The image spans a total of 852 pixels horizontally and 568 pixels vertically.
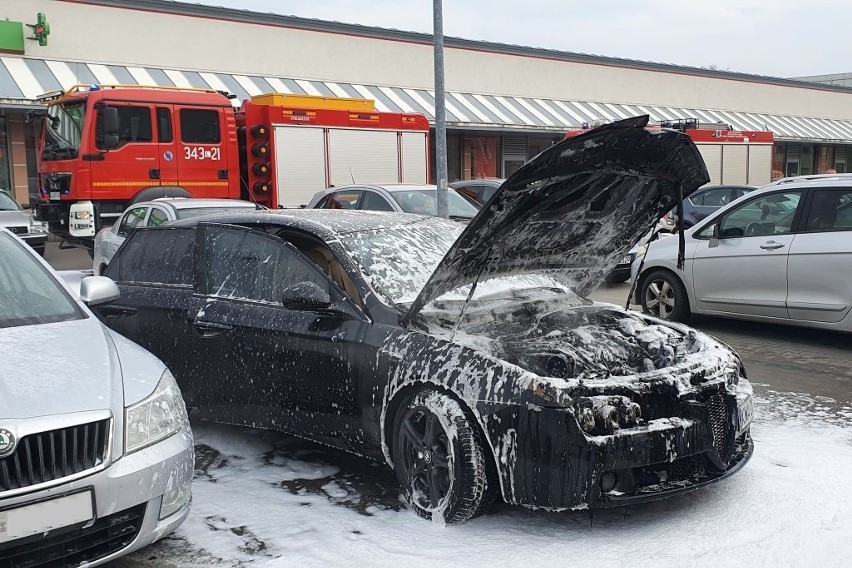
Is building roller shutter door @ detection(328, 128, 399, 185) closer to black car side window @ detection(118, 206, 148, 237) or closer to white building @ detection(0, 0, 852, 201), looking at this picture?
black car side window @ detection(118, 206, 148, 237)

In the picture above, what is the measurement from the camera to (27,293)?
13.6ft

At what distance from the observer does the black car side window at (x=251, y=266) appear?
4.73 metres

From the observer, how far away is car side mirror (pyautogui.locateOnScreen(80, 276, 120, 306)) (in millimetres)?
4383

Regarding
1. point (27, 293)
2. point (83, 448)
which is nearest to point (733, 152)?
point (27, 293)

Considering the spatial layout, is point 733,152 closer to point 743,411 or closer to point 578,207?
point 578,207

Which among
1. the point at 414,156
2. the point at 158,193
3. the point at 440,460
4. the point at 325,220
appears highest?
the point at 414,156

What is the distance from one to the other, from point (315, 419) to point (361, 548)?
3.19 feet

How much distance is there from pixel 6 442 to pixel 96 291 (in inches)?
63.4

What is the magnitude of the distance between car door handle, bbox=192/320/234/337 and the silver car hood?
90 centimetres

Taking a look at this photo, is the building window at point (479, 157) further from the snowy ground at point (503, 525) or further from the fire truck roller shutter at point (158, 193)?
the snowy ground at point (503, 525)

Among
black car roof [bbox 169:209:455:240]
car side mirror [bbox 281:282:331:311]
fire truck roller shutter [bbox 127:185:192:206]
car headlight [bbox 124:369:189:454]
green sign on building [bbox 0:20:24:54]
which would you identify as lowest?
car headlight [bbox 124:369:189:454]

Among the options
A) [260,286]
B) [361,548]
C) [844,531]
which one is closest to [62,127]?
[260,286]

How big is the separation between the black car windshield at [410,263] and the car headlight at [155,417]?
123 centimetres

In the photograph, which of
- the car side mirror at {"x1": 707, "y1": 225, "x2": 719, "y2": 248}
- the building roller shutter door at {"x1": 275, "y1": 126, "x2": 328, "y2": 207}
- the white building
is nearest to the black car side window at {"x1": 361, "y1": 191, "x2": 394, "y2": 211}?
the building roller shutter door at {"x1": 275, "y1": 126, "x2": 328, "y2": 207}
